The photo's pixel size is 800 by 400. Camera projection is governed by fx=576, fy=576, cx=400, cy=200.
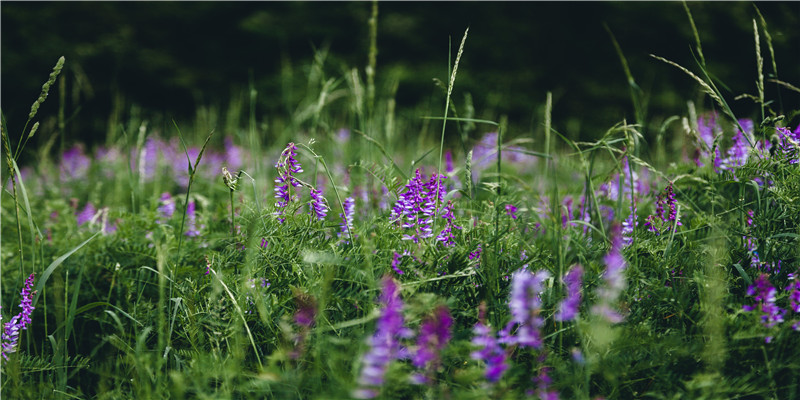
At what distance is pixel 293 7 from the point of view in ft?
31.4

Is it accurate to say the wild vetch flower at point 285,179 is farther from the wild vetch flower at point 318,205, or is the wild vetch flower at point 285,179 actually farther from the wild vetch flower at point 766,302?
the wild vetch flower at point 766,302

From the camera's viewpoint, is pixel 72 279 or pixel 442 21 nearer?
pixel 72 279

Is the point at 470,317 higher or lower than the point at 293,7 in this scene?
lower

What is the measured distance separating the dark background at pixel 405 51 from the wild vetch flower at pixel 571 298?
7493mm

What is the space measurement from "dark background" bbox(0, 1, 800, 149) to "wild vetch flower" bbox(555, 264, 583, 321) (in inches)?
295

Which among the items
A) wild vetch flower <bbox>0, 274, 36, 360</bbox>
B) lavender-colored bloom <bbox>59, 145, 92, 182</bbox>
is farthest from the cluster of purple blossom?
lavender-colored bloom <bbox>59, 145, 92, 182</bbox>

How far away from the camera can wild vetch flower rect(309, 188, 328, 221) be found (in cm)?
153

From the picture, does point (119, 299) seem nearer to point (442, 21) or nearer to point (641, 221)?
point (641, 221)

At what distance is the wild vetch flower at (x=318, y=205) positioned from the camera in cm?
153

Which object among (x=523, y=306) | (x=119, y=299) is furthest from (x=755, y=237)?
(x=119, y=299)

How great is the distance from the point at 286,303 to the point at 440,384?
48 centimetres

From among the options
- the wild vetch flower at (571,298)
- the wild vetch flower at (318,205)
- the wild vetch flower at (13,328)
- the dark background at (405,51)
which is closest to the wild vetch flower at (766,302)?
the wild vetch flower at (571,298)

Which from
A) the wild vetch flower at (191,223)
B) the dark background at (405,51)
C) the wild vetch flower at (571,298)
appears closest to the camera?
the wild vetch flower at (571,298)

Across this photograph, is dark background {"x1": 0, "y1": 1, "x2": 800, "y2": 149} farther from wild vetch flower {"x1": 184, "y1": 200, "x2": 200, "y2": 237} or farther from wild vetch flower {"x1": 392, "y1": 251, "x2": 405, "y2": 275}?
wild vetch flower {"x1": 392, "y1": 251, "x2": 405, "y2": 275}
